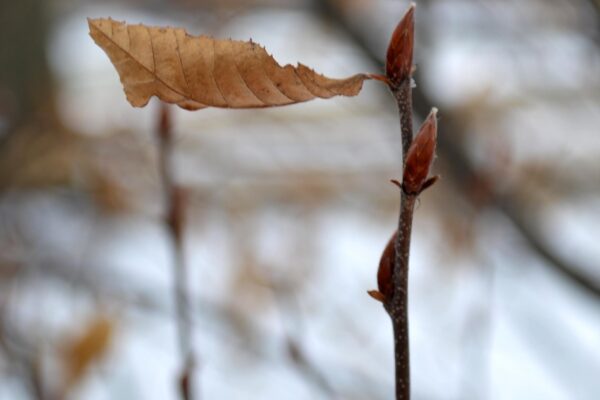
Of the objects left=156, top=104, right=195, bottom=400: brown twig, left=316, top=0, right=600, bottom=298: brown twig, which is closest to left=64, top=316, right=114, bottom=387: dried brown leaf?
left=156, top=104, right=195, bottom=400: brown twig

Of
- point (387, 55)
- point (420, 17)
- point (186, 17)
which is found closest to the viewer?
point (387, 55)

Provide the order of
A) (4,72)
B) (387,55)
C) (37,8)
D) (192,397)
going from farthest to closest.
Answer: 1. (37,8)
2. (4,72)
3. (192,397)
4. (387,55)

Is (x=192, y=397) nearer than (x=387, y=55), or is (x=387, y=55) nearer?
(x=387, y=55)

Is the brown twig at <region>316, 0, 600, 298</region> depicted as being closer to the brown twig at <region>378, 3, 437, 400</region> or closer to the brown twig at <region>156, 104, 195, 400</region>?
the brown twig at <region>156, 104, 195, 400</region>

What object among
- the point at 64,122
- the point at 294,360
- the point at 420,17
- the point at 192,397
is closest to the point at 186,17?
the point at 64,122

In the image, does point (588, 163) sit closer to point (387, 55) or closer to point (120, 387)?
point (120, 387)

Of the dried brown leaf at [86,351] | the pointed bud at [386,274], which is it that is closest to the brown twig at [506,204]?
the dried brown leaf at [86,351]
